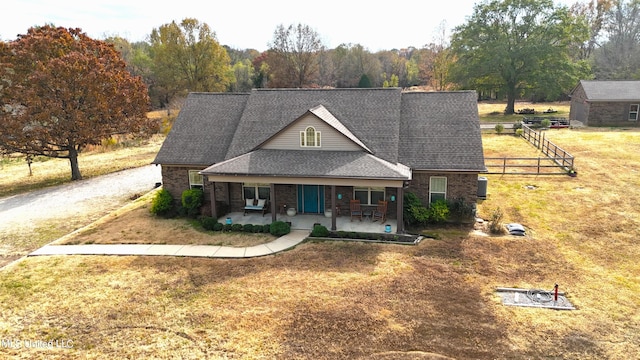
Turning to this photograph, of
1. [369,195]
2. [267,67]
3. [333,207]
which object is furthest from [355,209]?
[267,67]

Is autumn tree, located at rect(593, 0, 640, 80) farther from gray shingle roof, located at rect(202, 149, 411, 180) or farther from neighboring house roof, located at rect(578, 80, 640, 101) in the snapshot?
gray shingle roof, located at rect(202, 149, 411, 180)

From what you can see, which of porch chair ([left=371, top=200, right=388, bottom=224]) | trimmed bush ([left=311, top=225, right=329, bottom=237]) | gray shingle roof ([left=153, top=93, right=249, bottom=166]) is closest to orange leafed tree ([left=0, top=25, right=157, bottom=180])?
gray shingle roof ([left=153, top=93, right=249, bottom=166])

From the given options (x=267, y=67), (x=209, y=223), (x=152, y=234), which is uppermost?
(x=267, y=67)

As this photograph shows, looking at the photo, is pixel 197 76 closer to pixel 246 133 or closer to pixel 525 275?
pixel 246 133

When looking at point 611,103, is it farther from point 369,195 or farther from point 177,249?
point 177,249

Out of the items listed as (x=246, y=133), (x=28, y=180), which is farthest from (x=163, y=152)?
(x=28, y=180)

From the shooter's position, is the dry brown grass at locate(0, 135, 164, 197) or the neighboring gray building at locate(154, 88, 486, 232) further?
the dry brown grass at locate(0, 135, 164, 197)

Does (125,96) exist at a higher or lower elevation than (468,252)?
higher
